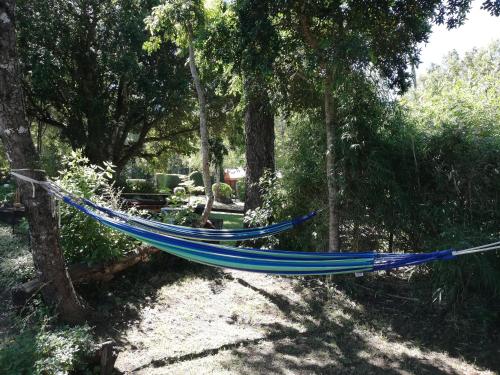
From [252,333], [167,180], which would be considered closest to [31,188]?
[252,333]

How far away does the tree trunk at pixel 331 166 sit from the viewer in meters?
3.87

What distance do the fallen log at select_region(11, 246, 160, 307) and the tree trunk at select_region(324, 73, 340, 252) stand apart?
184 centimetres

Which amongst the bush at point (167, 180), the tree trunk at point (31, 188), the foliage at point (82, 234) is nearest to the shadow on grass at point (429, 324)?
the foliage at point (82, 234)

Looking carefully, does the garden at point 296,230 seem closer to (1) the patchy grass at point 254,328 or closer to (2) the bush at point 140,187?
(1) the patchy grass at point 254,328

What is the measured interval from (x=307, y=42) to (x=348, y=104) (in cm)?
70

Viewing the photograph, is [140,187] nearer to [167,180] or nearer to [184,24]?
[167,180]

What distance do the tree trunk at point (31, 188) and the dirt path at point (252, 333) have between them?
432 mm

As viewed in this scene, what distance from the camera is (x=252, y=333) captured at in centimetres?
323

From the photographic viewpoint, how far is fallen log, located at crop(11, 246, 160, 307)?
9.42 ft

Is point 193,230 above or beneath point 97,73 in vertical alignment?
beneath

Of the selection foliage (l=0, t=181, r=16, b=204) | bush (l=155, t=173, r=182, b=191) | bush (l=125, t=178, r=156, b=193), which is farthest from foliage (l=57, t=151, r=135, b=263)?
bush (l=155, t=173, r=182, b=191)

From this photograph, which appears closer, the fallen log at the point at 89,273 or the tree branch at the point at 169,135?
the fallen log at the point at 89,273

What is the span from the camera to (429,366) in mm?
2734

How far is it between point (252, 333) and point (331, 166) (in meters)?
1.66
